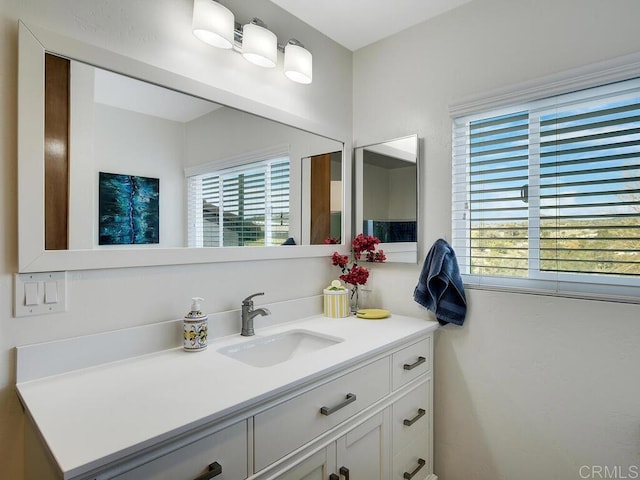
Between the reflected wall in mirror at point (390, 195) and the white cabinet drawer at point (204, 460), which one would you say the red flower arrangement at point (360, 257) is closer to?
the reflected wall in mirror at point (390, 195)

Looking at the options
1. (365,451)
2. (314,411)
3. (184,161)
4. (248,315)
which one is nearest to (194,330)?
(248,315)

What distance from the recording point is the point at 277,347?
1.62 metres

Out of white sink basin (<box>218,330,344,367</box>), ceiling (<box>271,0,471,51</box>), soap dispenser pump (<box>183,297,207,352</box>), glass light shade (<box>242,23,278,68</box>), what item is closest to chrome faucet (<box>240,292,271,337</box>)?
white sink basin (<box>218,330,344,367</box>)

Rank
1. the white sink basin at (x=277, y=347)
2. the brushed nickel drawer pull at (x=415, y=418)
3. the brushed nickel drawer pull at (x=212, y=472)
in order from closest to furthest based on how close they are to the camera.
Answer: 1. the brushed nickel drawer pull at (x=212, y=472)
2. the white sink basin at (x=277, y=347)
3. the brushed nickel drawer pull at (x=415, y=418)

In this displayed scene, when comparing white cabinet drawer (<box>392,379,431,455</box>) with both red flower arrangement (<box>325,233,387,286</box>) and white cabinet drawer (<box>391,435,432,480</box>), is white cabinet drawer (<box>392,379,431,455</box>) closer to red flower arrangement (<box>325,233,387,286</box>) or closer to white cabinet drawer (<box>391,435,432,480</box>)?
white cabinet drawer (<box>391,435,432,480</box>)

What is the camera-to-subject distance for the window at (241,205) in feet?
4.90

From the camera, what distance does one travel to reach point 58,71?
1132 millimetres

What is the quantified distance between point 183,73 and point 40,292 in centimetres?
91

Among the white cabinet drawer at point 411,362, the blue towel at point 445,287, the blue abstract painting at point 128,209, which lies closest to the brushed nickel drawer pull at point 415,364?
the white cabinet drawer at point 411,362

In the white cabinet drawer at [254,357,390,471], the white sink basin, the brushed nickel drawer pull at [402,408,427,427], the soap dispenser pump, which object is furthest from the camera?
the brushed nickel drawer pull at [402,408,427,427]

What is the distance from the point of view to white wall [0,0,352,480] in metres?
1.06

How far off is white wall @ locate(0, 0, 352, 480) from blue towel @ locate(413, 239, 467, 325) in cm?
58

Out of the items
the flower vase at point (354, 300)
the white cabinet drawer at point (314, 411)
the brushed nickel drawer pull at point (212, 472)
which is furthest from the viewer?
the flower vase at point (354, 300)

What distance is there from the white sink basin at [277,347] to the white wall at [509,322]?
595mm
